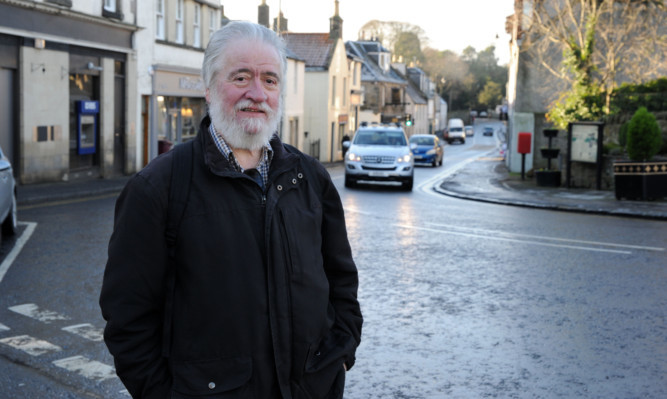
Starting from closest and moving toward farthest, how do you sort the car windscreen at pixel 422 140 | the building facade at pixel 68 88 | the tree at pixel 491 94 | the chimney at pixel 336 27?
the building facade at pixel 68 88, the car windscreen at pixel 422 140, the chimney at pixel 336 27, the tree at pixel 491 94

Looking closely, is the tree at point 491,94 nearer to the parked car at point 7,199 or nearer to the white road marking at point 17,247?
the white road marking at point 17,247

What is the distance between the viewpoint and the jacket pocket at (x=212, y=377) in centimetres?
264

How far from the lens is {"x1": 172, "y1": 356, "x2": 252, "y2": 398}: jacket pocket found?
8.68ft

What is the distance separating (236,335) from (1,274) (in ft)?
23.5

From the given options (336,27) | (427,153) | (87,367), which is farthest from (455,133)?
(87,367)

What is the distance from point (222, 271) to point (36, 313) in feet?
17.2

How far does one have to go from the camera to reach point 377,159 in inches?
931

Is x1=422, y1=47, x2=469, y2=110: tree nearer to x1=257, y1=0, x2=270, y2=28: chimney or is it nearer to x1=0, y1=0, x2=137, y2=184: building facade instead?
x1=257, y1=0, x2=270, y2=28: chimney

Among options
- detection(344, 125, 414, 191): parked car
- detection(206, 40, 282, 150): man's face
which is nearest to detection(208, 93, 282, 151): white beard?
detection(206, 40, 282, 150): man's face

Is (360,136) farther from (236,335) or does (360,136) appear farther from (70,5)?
(236,335)

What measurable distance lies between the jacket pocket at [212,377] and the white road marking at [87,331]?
412 cm

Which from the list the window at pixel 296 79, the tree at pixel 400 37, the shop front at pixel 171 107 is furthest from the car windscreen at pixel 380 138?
Answer: the tree at pixel 400 37

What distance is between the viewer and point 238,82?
114 inches

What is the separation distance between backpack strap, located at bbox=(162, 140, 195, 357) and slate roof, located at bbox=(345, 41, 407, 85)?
2790 inches
